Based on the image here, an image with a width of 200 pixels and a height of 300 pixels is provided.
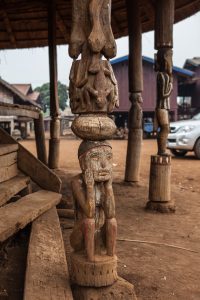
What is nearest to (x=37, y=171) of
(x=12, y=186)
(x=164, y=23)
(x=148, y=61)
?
(x=12, y=186)

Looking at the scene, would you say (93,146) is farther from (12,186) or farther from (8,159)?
(8,159)

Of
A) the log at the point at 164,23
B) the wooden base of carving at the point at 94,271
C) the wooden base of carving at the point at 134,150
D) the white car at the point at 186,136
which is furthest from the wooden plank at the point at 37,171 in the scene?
the white car at the point at 186,136

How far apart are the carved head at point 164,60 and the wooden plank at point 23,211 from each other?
233 cm

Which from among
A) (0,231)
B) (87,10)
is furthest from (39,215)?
(87,10)

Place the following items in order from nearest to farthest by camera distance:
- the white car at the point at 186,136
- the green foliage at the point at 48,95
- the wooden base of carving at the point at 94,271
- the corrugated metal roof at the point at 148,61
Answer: the wooden base of carving at the point at 94,271 < the white car at the point at 186,136 < the corrugated metal roof at the point at 148,61 < the green foliage at the point at 48,95

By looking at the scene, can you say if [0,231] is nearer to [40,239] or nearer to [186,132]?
[40,239]

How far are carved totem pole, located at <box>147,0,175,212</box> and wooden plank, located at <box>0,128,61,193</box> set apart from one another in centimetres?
153

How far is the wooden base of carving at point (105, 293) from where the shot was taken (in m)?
2.52

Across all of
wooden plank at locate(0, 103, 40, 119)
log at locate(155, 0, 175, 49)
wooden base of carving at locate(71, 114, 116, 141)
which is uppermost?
log at locate(155, 0, 175, 49)

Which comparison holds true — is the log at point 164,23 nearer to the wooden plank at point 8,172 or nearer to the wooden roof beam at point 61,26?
the wooden plank at point 8,172

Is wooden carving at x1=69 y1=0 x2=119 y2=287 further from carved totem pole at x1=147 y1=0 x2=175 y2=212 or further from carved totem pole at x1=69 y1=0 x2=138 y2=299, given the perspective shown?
carved totem pole at x1=147 y1=0 x2=175 y2=212

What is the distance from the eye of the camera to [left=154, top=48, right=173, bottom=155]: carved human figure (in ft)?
17.3

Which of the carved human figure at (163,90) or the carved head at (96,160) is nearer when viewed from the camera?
the carved head at (96,160)

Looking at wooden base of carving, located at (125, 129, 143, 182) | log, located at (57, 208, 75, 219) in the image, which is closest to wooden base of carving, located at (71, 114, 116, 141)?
log, located at (57, 208, 75, 219)
